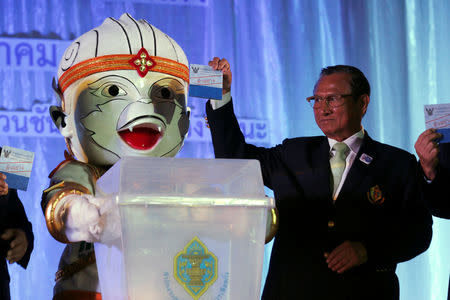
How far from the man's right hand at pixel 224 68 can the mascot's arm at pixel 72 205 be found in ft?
1.64

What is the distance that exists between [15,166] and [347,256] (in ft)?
3.29

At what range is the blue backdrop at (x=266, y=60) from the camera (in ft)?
10.5

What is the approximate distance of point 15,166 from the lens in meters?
1.84

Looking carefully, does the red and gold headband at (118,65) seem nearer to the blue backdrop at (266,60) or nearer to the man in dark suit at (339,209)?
the man in dark suit at (339,209)

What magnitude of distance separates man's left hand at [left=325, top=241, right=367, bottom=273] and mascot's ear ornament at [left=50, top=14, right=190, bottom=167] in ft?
1.90

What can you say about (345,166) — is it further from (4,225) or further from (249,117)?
(249,117)

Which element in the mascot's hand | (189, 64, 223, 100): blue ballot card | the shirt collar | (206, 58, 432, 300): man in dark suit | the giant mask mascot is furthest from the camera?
the shirt collar

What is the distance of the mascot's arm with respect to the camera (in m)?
1.48

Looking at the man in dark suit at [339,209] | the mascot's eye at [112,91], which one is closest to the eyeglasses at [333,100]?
the man in dark suit at [339,209]

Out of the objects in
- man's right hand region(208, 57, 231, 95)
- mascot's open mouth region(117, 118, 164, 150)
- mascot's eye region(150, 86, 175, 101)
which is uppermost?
man's right hand region(208, 57, 231, 95)

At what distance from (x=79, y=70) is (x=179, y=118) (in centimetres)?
32

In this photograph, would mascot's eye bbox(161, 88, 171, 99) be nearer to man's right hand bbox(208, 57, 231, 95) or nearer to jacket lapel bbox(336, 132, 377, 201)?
man's right hand bbox(208, 57, 231, 95)

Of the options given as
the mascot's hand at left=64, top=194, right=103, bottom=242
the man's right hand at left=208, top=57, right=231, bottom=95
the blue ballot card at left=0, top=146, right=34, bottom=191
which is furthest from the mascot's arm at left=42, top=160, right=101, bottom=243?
the man's right hand at left=208, top=57, right=231, bottom=95

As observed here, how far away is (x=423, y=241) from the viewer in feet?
7.02
